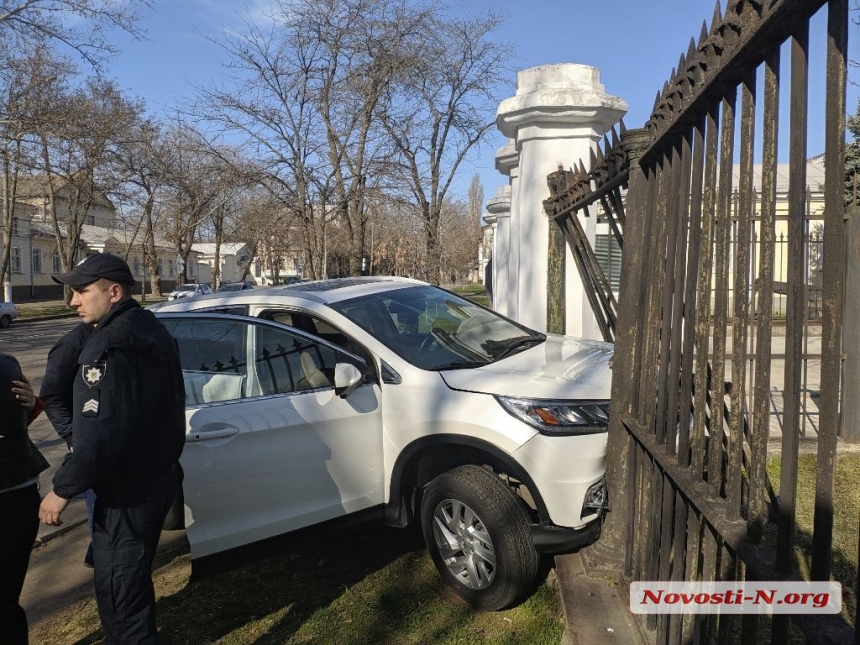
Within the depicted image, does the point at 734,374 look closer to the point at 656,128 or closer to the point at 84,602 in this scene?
the point at 656,128

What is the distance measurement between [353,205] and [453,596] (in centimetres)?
1117

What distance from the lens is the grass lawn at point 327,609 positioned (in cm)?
321

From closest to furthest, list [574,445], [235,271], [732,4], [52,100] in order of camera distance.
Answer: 1. [732,4]
2. [574,445]
3. [52,100]
4. [235,271]

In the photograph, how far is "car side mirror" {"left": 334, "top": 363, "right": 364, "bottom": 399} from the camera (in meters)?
3.49

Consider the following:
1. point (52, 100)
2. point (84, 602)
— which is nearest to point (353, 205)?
point (52, 100)

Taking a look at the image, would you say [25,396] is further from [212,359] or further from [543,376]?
[543,376]

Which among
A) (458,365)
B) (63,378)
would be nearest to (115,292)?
(63,378)

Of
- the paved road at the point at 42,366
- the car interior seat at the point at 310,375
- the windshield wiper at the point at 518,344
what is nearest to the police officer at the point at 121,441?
the car interior seat at the point at 310,375

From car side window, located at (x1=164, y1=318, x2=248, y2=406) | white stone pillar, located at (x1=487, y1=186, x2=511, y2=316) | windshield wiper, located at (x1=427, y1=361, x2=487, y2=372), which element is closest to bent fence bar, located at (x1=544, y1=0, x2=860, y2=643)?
windshield wiper, located at (x1=427, y1=361, x2=487, y2=372)

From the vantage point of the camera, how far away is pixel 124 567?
8.53 ft

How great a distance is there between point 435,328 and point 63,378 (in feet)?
7.29

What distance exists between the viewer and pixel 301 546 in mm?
3559

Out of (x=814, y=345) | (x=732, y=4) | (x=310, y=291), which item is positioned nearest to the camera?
(x=732, y=4)

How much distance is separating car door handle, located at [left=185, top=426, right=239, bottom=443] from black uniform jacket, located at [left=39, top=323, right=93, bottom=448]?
0.58 meters
